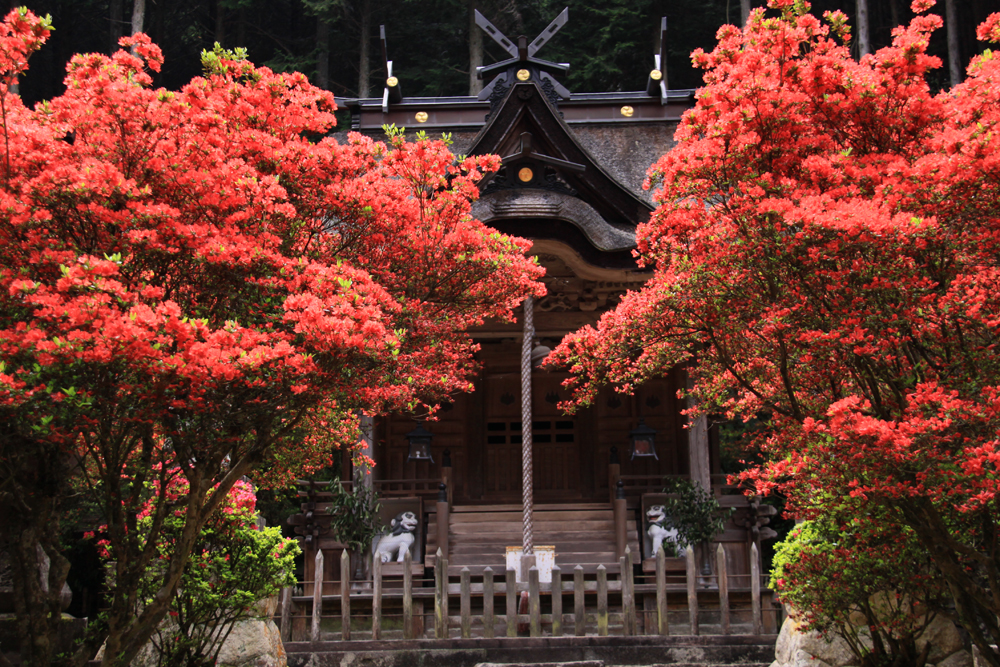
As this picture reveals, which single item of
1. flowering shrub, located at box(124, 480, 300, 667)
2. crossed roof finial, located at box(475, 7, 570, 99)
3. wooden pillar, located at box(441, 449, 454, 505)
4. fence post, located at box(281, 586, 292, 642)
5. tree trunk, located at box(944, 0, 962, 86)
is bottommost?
fence post, located at box(281, 586, 292, 642)

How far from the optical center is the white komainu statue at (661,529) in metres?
12.0

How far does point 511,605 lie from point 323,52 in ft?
61.1

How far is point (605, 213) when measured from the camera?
12.5m

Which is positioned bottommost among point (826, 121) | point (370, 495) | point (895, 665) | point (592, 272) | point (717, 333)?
point (895, 665)

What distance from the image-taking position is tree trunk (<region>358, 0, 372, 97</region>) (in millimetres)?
22970

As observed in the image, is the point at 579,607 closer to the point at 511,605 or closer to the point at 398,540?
the point at 511,605

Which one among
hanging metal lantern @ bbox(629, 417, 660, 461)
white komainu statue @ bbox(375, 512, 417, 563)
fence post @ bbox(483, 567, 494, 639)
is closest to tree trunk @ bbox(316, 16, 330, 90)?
white komainu statue @ bbox(375, 512, 417, 563)

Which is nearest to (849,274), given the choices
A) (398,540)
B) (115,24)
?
(398,540)

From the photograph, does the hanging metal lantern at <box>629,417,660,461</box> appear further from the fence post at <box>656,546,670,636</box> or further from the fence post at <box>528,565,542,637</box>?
the fence post at <box>528,565,542,637</box>

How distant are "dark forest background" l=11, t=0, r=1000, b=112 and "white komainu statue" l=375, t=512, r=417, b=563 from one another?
14.2 metres

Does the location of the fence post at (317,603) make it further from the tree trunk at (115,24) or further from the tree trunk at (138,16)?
the tree trunk at (115,24)

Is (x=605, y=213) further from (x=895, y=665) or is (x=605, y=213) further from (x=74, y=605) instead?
(x=74, y=605)

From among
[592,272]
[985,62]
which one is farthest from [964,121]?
[592,272]

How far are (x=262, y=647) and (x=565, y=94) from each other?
506 inches
